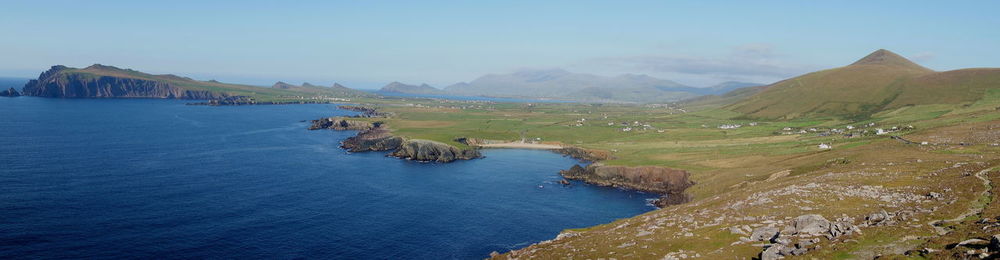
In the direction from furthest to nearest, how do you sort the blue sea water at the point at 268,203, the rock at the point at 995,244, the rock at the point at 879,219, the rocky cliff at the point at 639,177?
the rocky cliff at the point at 639,177
the blue sea water at the point at 268,203
the rock at the point at 879,219
the rock at the point at 995,244

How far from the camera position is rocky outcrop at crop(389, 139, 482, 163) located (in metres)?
167

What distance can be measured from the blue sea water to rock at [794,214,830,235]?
40.9 metres

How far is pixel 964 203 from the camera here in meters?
45.9

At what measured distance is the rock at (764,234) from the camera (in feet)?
152

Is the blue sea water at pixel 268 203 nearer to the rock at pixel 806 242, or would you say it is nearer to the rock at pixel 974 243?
the rock at pixel 806 242

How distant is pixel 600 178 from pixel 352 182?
5985 cm

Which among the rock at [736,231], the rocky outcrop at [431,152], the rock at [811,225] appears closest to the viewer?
the rock at [811,225]

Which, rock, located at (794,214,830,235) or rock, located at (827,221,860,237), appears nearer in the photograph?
rock, located at (827,221,860,237)

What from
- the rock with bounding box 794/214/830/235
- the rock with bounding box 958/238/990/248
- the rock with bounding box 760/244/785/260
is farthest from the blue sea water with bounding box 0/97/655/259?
the rock with bounding box 958/238/990/248

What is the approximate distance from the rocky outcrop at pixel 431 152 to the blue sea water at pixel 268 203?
284 inches

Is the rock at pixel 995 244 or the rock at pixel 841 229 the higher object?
the rock at pixel 995 244

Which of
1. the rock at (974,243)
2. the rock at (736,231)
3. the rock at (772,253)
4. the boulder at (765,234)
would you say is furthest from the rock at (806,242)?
the rock at (974,243)

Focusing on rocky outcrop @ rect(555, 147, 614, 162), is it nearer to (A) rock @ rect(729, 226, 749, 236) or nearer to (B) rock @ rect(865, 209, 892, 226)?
(A) rock @ rect(729, 226, 749, 236)

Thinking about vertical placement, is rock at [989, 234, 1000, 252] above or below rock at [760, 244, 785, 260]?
above
